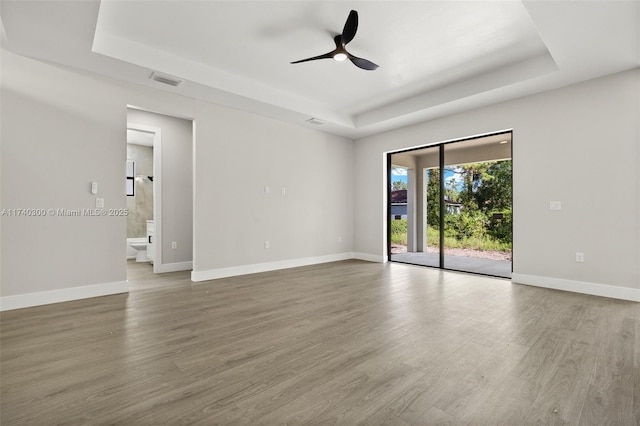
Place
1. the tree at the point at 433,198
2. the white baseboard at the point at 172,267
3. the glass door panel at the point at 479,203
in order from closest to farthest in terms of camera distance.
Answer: the glass door panel at the point at 479,203 → the white baseboard at the point at 172,267 → the tree at the point at 433,198

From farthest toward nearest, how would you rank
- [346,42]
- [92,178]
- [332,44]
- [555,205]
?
[555,205] → [92,178] → [332,44] → [346,42]

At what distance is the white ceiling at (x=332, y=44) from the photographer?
112 inches

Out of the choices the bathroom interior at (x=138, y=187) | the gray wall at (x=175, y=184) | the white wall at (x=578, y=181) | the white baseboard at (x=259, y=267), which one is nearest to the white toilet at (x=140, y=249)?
the bathroom interior at (x=138, y=187)

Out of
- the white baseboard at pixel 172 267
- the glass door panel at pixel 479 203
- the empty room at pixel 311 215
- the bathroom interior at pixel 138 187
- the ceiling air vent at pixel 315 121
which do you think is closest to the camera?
the empty room at pixel 311 215

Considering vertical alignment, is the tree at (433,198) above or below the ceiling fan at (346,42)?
below

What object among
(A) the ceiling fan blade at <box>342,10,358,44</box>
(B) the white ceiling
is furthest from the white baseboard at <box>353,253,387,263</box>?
(A) the ceiling fan blade at <box>342,10,358,44</box>

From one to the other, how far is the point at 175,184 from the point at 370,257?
4291 mm

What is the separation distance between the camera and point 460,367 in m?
2.02

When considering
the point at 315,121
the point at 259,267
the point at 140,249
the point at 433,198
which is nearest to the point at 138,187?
the point at 140,249

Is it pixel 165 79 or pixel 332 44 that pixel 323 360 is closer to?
pixel 332 44

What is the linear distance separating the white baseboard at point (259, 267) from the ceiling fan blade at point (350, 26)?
12.3ft

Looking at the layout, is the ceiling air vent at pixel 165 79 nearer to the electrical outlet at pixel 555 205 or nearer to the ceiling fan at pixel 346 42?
the ceiling fan at pixel 346 42

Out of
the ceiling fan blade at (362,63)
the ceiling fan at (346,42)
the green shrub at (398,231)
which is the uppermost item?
the ceiling fan at (346,42)

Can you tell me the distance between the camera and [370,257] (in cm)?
673
